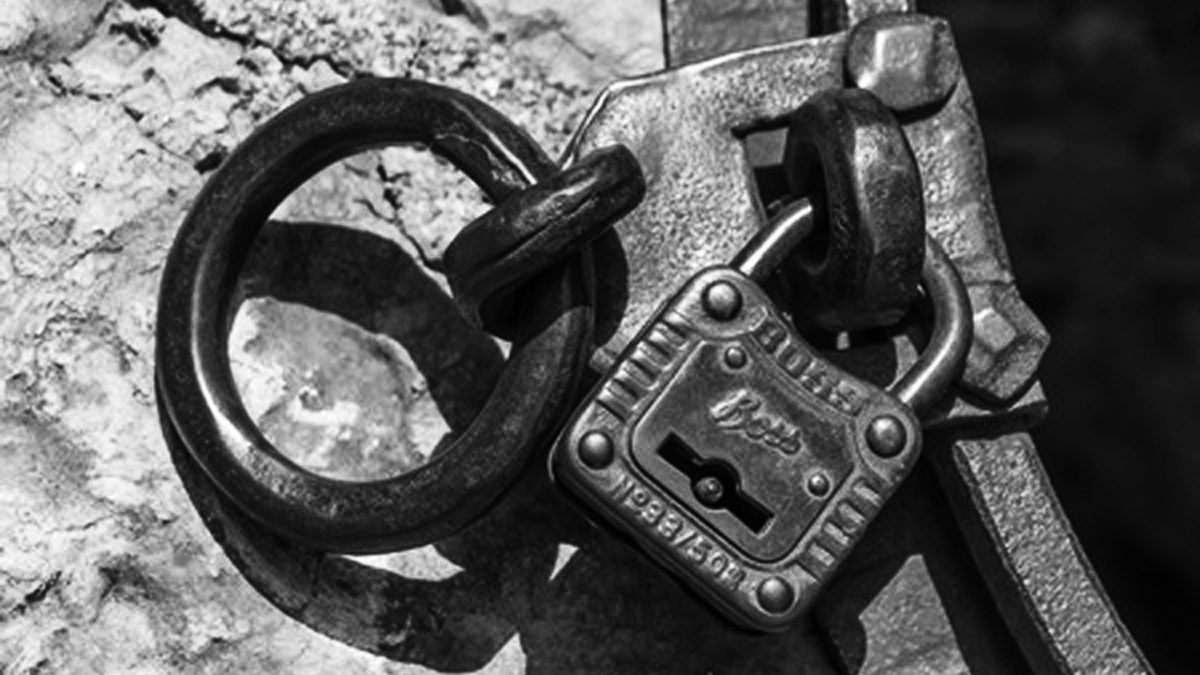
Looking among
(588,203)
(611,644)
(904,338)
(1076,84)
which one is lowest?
(1076,84)

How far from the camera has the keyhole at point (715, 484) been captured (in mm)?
1142

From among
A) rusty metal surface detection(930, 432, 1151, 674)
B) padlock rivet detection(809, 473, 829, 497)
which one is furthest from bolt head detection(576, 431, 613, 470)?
rusty metal surface detection(930, 432, 1151, 674)

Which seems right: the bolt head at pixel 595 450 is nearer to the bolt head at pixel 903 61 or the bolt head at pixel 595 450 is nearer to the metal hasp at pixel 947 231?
the metal hasp at pixel 947 231

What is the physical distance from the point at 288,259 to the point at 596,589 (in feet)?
0.78

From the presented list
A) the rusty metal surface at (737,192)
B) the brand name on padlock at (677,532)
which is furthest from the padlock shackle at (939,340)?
the brand name on padlock at (677,532)

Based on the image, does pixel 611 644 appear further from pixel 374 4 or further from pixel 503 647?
pixel 374 4

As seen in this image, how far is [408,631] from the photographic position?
1.20m

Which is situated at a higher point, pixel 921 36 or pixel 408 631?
pixel 921 36

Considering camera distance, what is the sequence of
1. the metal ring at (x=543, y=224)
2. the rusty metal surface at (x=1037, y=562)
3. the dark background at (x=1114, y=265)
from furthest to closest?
the dark background at (x=1114, y=265) → the rusty metal surface at (x=1037, y=562) → the metal ring at (x=543, y=224)

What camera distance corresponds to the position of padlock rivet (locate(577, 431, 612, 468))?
1.12m

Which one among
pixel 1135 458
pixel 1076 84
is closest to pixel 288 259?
pixel 1135 458

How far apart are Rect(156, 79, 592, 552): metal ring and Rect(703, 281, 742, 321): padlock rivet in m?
0.06

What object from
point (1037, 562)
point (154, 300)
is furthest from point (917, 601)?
point (154, 300)

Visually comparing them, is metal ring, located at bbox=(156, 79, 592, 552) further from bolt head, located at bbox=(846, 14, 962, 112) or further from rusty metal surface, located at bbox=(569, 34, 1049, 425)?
bolt head, located at bbox=(846, 14, 962, 112)
